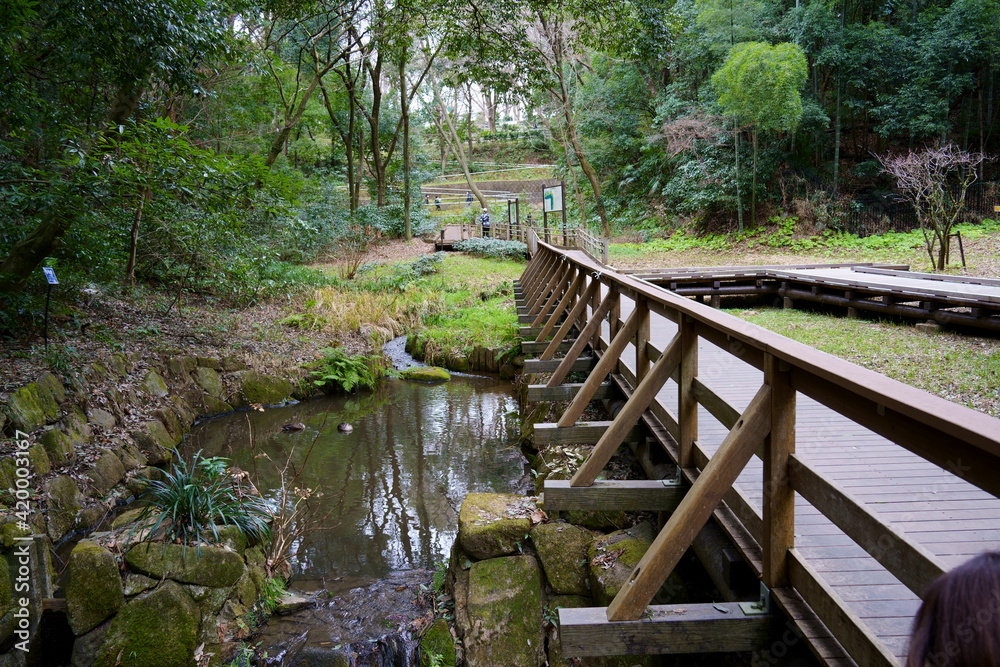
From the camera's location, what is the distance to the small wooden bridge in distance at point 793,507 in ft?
5.57

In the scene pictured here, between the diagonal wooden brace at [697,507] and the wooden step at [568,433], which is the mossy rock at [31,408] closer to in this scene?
the wooden step at [568,433]

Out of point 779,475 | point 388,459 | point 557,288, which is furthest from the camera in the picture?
point 557,288

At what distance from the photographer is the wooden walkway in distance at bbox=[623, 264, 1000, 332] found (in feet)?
29.0

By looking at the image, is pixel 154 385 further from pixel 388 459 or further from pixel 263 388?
pixel 388 459

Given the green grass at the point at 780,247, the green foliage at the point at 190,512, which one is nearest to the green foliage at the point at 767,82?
the green grass at the point at 780,247

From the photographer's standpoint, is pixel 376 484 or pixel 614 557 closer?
pixel 614 557

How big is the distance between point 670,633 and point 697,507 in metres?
0.50

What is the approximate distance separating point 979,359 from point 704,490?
688 centimetres

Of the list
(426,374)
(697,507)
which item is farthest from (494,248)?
(697,507)

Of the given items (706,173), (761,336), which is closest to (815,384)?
(761,336)

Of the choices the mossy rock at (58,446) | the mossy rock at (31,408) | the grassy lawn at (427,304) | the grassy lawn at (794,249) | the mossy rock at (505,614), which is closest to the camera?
the mossy rock at (505,614)

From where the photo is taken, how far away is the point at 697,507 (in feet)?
7.63

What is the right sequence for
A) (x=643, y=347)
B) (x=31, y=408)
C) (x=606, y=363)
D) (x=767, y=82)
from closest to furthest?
1. (x=606, y=363)
2. (x=643, y=347)
3. (x=31, y=408)
4. (x=767, y=82)

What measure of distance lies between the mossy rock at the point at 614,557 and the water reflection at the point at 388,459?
2.09 meters
